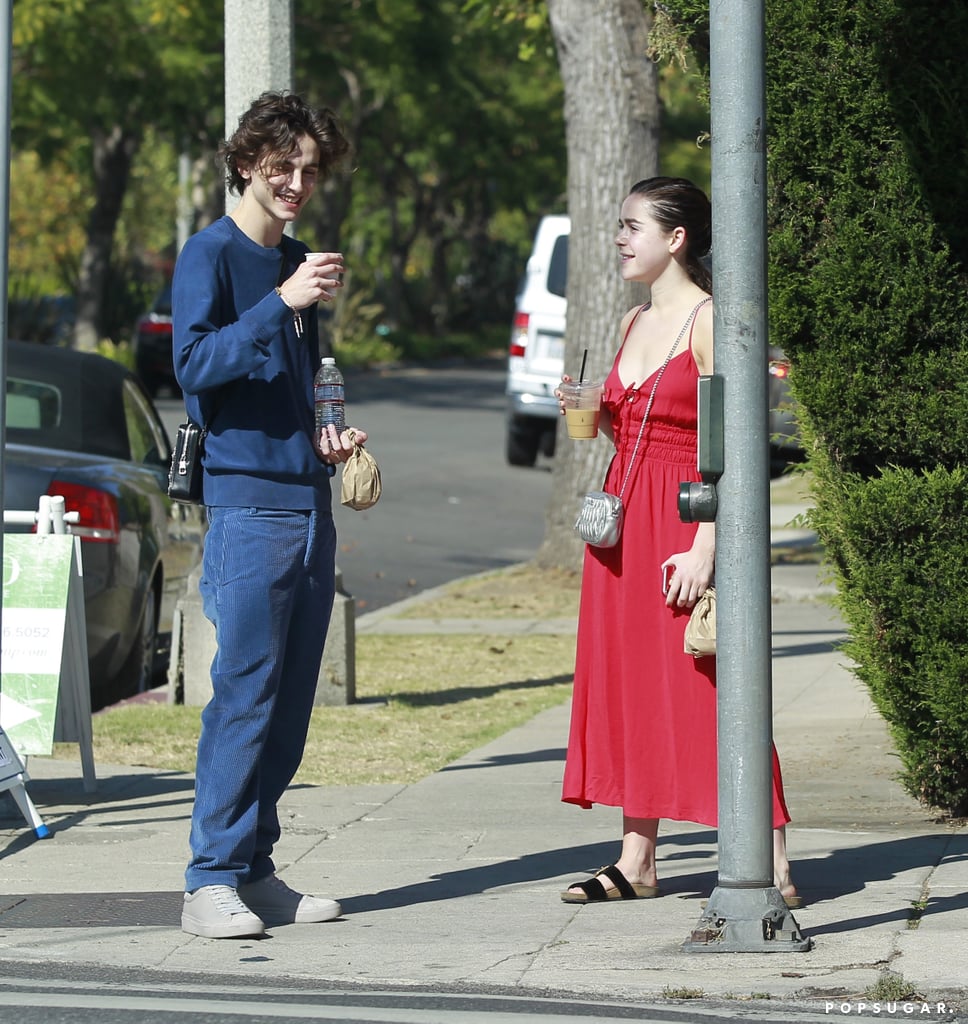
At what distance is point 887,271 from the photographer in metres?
5.96

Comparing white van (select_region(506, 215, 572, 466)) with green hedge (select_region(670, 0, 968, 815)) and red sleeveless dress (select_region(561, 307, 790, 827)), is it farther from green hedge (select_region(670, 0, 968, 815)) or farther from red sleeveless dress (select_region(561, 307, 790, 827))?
red sleeveless dress (select_region(561, 307, 790, 827))

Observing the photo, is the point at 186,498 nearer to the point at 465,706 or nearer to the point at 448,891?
the point at 448,891

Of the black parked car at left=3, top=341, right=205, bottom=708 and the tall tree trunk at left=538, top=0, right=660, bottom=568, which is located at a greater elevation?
the tall tree trunk at left=538, top=0, right=660, bottom=568

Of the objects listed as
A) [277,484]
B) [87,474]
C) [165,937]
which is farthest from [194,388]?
[87,474]

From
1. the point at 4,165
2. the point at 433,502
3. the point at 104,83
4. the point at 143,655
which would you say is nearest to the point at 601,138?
the point at 143,655

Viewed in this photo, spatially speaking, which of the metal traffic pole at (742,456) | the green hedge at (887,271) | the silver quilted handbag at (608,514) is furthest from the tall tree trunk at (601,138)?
the metal traffic pole at (742,456)

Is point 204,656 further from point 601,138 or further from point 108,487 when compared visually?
point 601,138

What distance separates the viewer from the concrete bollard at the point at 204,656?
916 centimetres

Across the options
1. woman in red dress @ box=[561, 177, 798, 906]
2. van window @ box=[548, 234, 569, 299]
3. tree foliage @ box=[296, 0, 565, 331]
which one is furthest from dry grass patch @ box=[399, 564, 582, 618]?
tree foliage @ box=[296, 0, 565, 331]

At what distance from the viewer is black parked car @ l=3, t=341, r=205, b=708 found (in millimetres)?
8891

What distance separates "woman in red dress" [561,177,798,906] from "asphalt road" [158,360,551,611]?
24.3 feet

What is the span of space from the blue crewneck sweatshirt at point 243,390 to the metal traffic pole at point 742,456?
3.67ft

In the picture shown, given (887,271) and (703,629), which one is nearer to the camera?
(703,629)

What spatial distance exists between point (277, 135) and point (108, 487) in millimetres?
4053
